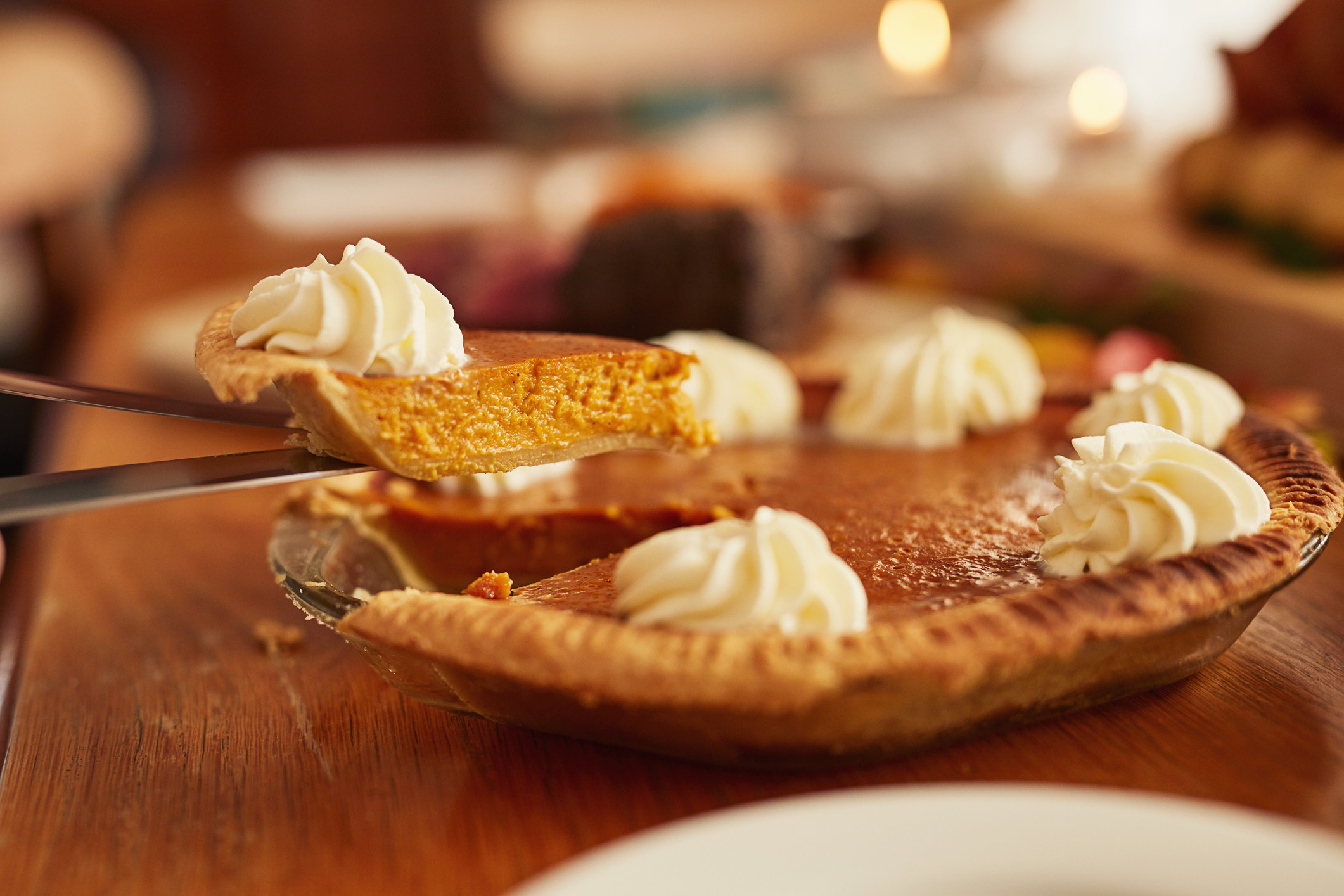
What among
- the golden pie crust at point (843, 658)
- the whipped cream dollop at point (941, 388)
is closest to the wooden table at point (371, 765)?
the golden pie crust at point (843, 658)

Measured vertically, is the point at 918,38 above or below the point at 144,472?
above

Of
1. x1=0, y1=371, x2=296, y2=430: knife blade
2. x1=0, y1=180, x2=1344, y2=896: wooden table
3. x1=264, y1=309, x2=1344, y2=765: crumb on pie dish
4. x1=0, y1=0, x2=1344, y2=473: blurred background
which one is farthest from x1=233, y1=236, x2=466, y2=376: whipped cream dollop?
x1=0, y1=0, x2=1344, y2=473: blurred background

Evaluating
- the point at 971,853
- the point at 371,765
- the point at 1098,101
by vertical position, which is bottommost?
the point at 371,765

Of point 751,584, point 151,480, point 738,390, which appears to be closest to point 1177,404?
point 738,390

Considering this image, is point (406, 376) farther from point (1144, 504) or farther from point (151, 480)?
point (1144, 504)

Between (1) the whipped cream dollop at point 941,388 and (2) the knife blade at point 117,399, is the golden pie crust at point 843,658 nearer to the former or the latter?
(2) the knife blade at point 117,399

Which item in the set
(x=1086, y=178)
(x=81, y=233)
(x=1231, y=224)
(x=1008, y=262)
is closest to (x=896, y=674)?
(x=1231, y=224)

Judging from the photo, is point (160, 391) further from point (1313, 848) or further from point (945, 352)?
point (1313, 848)
